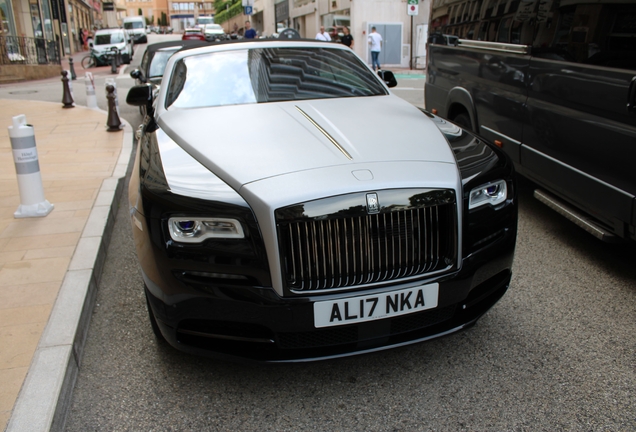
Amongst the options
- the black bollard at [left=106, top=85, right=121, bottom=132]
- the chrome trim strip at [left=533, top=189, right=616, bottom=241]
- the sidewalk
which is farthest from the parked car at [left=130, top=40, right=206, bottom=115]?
the chrome trim strip at [left=533, top=189, right=616, bottom=241]

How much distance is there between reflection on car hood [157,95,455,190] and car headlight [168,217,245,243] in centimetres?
19

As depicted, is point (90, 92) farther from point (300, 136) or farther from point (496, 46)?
point (300, 136)

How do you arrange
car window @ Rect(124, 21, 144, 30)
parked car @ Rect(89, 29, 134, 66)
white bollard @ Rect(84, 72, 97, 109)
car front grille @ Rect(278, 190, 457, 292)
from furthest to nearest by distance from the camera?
1. car window @ Rect(124, 21, 144, 30)
2. parked car @ Rect(89, 29, 134, 66)
3. white bollard @ Rect(84, 72, 97, 109)
4. car front grille @ Rect(278, 190, 457, 292)

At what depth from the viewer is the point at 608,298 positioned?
3.59 meters

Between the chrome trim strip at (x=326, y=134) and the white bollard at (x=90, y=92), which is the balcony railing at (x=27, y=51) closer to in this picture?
the white bollard at (x=90, y=92)

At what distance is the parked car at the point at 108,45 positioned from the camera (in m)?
28.4

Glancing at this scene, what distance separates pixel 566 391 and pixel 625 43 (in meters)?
2.25

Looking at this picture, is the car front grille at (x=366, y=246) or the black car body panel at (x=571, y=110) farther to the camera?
the black car body panel at (x=571, y=110)

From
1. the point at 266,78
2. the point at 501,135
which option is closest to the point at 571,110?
the point at 501,135

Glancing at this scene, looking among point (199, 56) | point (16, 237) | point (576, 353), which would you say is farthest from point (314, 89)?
point (16, 237)

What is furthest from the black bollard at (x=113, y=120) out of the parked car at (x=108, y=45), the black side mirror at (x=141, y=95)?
the parked car at (x=108, y=45)

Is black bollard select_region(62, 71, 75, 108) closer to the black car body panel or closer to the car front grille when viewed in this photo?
the black car body panel

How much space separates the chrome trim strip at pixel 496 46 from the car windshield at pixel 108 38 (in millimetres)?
26974

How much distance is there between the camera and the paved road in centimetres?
248
